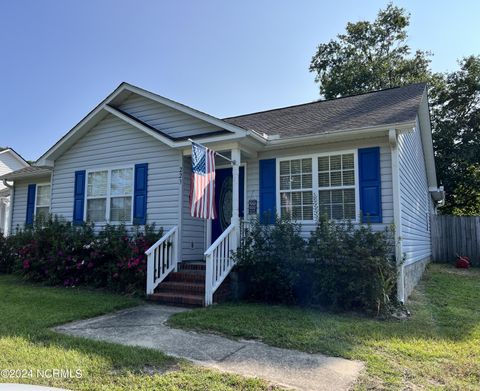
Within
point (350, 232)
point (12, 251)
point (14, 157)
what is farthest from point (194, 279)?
point (14, 157)

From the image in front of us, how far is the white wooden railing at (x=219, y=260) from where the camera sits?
6.56 metres

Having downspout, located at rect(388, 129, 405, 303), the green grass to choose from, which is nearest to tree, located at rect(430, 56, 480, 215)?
downspout, located at rect(388, 129, 405, 303)

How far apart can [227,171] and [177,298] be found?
11.2 feet

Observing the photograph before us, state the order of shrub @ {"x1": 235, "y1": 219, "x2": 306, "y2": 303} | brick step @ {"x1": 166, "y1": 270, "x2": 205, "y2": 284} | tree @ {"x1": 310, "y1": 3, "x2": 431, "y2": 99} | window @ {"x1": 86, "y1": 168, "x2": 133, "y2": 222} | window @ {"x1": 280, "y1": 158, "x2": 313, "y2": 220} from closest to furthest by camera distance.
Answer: shrub @ {"x1": 235, "y1": 219, "x2": 306, "y2": 303} → brick step @ {"x1": 166, "y1": 270, "x2": 205, "y2": 284} → window @ {"x1": 280, "y1": 158, "x2": 313, "y2": 220} → window @ {"x1": 86, "y1": 168, "x2": 133, "y2": 222} → tree @ {"x1": 310, "y1": 3, "x2": 431, "y2": 99}

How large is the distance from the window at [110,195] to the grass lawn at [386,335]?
14.0 ft

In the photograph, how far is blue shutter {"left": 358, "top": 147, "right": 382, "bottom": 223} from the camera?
6.89 m

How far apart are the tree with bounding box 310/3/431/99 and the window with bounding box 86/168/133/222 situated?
19.1 metres

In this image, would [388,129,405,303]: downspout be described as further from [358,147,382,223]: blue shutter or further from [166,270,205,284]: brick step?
[166,270,205,284]: brick step

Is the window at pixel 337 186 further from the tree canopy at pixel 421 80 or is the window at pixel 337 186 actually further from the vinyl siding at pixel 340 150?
the tree canopy at pixel 421 80

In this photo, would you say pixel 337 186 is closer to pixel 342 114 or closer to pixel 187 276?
pixel 342 114

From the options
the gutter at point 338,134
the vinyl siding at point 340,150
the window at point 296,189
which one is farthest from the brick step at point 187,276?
the gutter at point 338,134

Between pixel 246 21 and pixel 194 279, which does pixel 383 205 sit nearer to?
pixel 194 279

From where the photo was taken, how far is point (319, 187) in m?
7.51

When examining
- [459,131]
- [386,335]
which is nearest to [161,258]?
[386,335]
